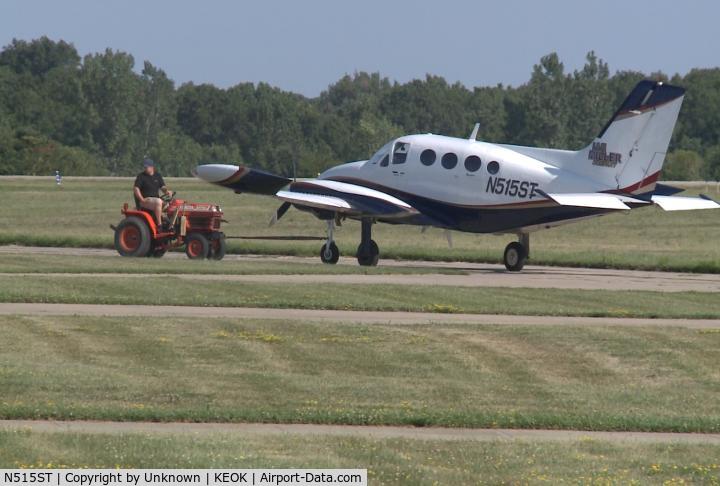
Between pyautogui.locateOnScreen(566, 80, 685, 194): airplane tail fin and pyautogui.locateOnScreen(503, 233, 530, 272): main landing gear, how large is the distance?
121 inches

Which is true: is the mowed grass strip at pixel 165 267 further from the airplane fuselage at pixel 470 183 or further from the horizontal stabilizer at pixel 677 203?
the horizontal stabilizer at pixel 677 203

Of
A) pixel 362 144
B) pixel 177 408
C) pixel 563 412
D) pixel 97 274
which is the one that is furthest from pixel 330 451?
pixel 362 144

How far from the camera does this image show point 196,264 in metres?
31.1

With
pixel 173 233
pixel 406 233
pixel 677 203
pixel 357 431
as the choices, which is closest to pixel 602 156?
pixel 677 203

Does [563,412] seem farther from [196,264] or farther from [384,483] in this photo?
[196,264]

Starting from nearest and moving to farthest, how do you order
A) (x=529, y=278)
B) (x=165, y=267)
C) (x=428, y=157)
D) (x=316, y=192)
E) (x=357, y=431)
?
(x=357, y=431), (x=165, y=267), (x=529, y=278), (x=428, y=157), (x=316, y=192)

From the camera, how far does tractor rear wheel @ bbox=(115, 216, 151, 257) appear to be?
33.3m

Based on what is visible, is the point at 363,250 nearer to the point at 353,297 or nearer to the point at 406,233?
the point at 353,297

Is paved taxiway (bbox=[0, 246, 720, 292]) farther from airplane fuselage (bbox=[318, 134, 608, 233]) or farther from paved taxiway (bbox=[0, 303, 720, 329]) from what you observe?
paved taxiway (bbox=[0, 303, 720, 329])

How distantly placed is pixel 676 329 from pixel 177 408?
30.7 ft

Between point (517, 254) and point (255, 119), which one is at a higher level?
point (255, 119)

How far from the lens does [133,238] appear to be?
33562mm

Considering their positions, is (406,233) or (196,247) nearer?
(196,247)

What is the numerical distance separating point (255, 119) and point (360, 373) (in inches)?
4435
